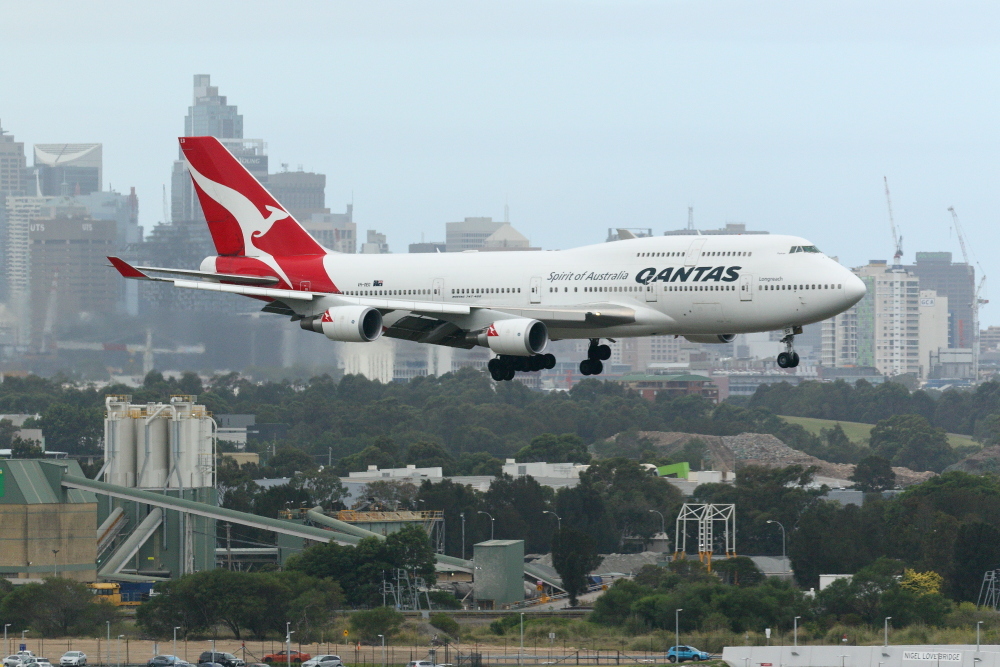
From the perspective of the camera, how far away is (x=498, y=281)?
3184 inches

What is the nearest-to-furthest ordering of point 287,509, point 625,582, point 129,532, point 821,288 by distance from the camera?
1. point 821,288
2. point 625,582
3. point 129,532
4. point 287,509

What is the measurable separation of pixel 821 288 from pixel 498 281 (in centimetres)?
1494

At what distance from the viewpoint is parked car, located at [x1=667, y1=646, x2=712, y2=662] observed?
9743 cm

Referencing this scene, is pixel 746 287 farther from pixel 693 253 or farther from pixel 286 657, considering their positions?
pixel 286 657

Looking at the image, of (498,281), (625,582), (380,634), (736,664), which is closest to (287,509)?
(625,582)

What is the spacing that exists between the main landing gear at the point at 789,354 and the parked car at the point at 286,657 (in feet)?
109

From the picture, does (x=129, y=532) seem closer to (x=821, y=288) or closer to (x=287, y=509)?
(x=287, y=509)

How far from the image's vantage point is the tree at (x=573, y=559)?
428ft

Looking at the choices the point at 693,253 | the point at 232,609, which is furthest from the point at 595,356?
the point at 232,609

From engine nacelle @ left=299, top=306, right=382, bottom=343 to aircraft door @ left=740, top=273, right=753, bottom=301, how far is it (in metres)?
16.5

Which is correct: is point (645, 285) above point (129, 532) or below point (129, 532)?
above

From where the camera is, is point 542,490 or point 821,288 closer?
point 821,288

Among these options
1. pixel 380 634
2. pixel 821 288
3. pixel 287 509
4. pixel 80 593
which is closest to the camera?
pixel 821 288

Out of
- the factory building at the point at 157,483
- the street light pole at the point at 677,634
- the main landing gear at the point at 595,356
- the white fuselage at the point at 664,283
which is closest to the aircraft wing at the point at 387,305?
the white fuselage at the point at 664,283
